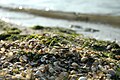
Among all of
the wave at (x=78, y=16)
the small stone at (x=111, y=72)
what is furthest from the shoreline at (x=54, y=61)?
the wave at (x=78, y=16)

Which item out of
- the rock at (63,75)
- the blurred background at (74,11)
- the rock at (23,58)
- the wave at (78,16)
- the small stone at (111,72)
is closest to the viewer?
the rock at (63,75)

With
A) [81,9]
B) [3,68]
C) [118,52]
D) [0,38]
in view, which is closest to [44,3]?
[81,9]

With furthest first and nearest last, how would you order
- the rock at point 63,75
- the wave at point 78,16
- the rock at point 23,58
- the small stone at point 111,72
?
the wave at point 78,16, the rock at point 23,58, the small stone at point 111,72, the rock at point 63,75

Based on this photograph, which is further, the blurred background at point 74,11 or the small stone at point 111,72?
the blurred background at point 74,11

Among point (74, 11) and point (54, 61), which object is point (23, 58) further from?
Answer: point (74, 11)

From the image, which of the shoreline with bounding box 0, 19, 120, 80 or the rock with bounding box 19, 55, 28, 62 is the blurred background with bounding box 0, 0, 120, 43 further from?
the rock with bounding box 19, 55, 28, 62

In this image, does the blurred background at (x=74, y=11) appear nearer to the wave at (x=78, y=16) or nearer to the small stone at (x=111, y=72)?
the wave at (x=78, y=16)

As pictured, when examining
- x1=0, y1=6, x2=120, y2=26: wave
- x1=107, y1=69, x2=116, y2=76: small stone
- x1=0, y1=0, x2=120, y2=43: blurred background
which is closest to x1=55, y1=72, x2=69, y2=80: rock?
x1=107, y1=69, x2=116, y2=76: small stone

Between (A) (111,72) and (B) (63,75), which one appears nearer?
(B) (63,75)

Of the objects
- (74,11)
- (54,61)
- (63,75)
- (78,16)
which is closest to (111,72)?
(63,75)

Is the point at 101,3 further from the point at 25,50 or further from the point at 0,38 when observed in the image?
the point at 25,50
